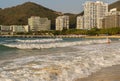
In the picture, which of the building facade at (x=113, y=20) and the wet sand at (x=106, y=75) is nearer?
the wet sand at (x=106, y=75)

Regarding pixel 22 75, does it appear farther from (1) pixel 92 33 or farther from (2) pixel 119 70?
(1) pixel 92 33

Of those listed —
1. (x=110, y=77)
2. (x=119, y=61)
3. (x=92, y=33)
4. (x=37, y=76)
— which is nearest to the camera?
(x=37, y=76)

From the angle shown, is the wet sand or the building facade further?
the building facade

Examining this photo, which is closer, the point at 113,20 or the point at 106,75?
the point at 106,75

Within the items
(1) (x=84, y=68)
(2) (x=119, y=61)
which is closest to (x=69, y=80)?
(1) (x=84, y=68)

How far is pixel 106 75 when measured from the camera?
14375 millimetres

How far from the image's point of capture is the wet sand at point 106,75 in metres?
13.2

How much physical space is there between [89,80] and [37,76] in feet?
7.49

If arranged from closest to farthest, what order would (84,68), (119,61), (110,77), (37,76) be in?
(37,76) → (110,77) → (84,68) → (119,61)

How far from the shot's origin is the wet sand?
13.2 metres

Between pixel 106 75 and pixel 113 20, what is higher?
pixel 113 20

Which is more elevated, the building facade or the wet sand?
the building facade

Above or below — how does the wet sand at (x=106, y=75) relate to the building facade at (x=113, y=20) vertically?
below

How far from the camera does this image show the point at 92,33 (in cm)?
17025
